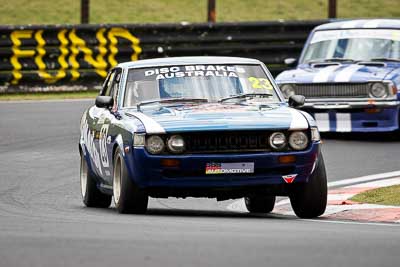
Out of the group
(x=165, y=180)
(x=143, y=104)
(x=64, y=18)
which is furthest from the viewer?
(x=64, y=18)

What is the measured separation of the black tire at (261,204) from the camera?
12484 mm

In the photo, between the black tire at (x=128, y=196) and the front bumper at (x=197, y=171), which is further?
the black tire at (x=128, y=196)

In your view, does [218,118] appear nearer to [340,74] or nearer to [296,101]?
[296,101]

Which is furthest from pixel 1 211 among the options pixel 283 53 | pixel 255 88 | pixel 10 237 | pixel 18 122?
pixel 283 53

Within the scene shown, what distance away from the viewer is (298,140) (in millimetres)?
11047

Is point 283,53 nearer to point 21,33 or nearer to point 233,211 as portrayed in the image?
point 21,33

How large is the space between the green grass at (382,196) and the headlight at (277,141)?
196 centimetres

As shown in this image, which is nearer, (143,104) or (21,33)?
(143,104)

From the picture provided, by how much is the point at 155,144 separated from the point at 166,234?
2.03 meters

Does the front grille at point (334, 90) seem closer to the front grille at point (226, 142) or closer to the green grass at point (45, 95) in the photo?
the green grass at point (45, 95)

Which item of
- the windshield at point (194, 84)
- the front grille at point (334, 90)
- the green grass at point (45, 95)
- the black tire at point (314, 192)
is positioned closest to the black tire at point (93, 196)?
the windshield at point (194, 84)

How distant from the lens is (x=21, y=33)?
2412cm

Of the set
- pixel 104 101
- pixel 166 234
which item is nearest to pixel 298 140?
pixel 104 101

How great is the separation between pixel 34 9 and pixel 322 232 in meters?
30.8
